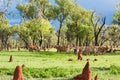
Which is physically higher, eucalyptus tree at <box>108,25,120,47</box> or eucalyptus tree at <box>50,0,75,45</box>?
eucalyptus tree at <box>50,0,75,45</box>

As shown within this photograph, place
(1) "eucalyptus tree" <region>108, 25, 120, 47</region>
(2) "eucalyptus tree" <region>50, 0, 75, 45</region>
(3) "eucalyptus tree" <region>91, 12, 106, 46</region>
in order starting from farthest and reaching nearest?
(1) "eucalyptus tree" <region>108, 25, 120, 47</region> → (2) "eucalyptus tree" <region>50, 0, 75, 45</region> → (3) "eucalyptus tree" <region>91, 12, 106, 46</region>

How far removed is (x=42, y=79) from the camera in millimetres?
23109

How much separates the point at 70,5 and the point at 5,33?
77.9ft

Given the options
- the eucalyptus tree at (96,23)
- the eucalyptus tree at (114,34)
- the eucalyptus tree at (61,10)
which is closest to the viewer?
the eucalyptus tree at (96,23)

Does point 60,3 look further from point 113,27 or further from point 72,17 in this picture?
point 113,27

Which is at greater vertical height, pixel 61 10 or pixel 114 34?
pixel 61 10

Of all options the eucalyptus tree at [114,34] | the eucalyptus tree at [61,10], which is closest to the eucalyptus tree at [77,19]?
the eucalyptus tree at [61,10]

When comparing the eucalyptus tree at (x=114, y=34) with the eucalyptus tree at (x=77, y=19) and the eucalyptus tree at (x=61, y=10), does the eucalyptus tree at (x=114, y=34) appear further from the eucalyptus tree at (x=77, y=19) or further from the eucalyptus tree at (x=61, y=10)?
the eucalyptus tree at (x=61, y=10)

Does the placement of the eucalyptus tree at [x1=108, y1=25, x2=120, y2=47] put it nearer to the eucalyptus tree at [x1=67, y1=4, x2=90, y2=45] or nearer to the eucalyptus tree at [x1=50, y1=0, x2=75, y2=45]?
the eucalyptus tree at [x1=67, y1=4, x2=90, y2=45]

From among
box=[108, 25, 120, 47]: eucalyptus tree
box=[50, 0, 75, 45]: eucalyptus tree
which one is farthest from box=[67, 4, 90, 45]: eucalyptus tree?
box=[108, 25, 120, 47]: eucalyptus tree

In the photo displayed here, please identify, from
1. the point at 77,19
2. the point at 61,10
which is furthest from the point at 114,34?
the point at 61,10

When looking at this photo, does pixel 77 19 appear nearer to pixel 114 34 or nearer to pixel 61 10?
pixel 61 10

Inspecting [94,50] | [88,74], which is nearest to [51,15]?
[94,50]

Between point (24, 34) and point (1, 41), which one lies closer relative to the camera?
point (24, 34)
